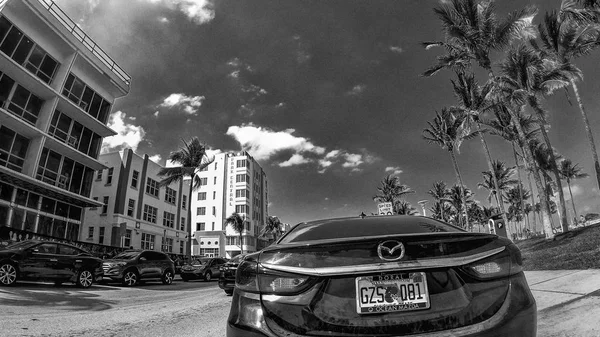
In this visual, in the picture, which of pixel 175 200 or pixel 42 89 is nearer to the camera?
pixel 42 89

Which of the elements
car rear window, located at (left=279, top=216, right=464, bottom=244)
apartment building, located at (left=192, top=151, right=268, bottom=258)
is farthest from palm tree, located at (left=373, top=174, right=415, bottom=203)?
car rear window, located at (left=279, top=216, right=464, bottom=244)

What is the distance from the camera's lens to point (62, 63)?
870 inches

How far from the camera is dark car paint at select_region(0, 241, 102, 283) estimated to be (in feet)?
34.7

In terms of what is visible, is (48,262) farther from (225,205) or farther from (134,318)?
(225,205)

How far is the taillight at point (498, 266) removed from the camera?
76.5 inches

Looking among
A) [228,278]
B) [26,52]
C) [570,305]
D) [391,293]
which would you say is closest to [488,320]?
[391,293]

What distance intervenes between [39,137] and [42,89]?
2.90 meters

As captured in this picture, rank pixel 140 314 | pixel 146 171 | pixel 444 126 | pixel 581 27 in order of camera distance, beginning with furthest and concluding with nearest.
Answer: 1. pixel 146 171
2. pixel 444 126
3. pixel 581 27
4. pixel 140 314

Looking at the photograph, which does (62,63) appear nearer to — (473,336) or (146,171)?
(146,171)

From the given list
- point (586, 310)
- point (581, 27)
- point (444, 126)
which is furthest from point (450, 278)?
point (444, 126)

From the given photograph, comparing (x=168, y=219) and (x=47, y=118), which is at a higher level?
(x=47, y=118)

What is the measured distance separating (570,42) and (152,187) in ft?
120

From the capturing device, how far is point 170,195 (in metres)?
40.0

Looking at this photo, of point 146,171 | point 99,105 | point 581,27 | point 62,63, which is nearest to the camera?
point 581,27
